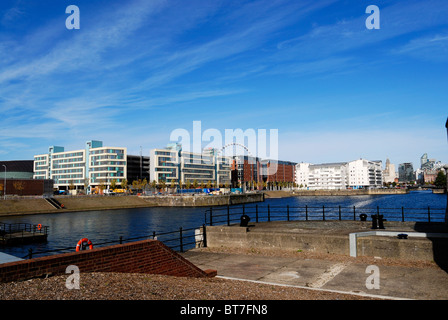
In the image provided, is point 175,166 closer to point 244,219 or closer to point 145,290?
point 244,219

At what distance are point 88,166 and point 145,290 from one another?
540 ft

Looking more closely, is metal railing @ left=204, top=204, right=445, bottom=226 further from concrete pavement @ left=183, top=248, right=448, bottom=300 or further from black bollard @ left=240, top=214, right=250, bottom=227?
concrete pavement @ left=183, top=248, right=448, bottom=300

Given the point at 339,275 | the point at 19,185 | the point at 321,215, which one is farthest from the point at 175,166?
the point at 339,275

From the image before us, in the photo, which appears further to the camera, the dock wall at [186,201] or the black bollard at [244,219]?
the dock wall at [186,201]

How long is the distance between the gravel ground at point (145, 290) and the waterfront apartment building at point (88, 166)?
147m

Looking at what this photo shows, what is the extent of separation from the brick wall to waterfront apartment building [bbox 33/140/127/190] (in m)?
145

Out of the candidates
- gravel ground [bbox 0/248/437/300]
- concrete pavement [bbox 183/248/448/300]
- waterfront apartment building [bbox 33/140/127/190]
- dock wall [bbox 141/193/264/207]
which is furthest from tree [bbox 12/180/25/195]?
gravel ground [bbox 0/248/437/300]

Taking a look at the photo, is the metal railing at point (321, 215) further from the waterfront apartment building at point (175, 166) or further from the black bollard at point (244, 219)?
the waterfront apartment building at point (175, 166)

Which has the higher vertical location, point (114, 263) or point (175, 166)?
point (175, 166)

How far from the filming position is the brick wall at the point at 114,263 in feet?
27.5

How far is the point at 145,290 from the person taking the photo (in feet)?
28.4

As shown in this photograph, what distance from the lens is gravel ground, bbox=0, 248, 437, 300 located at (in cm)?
767

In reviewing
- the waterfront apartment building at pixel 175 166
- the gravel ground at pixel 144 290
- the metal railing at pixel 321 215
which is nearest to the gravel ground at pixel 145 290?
the gravel ground at pixel 144 290
